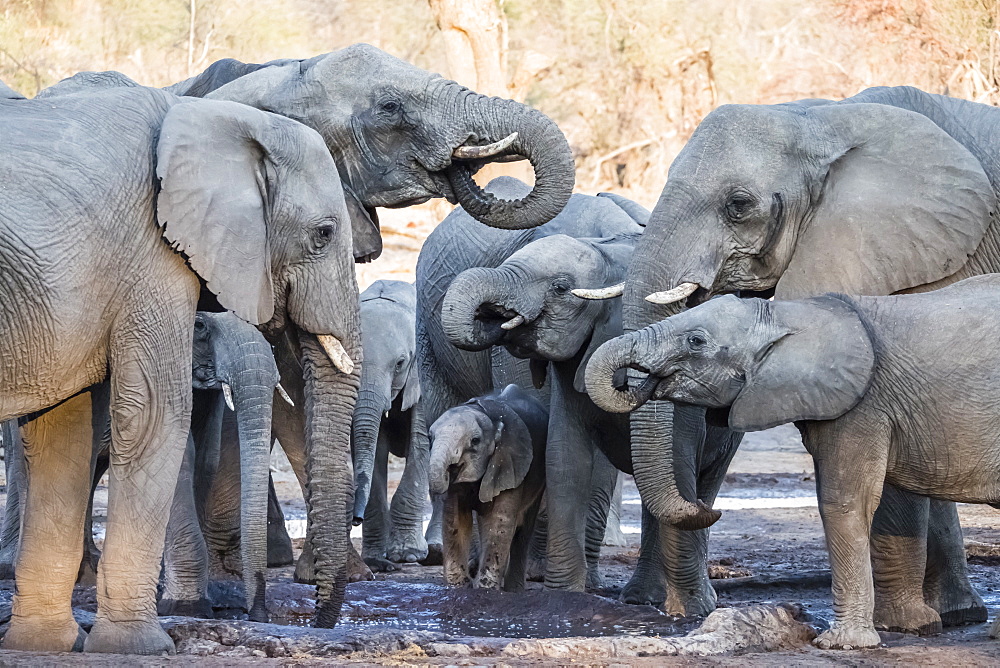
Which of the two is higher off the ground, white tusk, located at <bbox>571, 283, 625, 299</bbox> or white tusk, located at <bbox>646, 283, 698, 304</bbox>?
white tusk, located at <bbox>571, 283, 625, 299</bbox>

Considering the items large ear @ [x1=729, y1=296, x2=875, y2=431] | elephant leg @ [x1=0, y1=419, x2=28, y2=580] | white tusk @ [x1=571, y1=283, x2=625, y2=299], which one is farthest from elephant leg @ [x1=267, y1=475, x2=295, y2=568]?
large ear @ [x1=729, y1=296, x2=875, y2=431]

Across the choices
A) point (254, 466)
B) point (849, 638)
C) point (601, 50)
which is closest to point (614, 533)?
point (254, 466)

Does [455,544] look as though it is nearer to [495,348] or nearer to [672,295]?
[495,348]

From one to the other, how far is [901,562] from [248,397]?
2634 mm

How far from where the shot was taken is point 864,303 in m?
5.32

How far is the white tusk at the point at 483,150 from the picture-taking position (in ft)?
19.4

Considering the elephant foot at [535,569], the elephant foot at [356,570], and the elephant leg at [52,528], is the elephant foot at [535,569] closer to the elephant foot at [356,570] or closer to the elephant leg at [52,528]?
the elephant foot at [356,570]

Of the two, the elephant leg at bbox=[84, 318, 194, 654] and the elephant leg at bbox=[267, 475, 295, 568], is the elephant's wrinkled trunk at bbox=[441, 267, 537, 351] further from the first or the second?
the elephant leg at bbox=[267, 475, 295, 568]

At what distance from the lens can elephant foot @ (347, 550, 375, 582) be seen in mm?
7234

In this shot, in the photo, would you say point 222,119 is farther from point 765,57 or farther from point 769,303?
point 765,57

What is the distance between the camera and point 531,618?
19.5 feet

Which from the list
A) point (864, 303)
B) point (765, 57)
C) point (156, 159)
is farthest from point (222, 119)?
point (765, 57)

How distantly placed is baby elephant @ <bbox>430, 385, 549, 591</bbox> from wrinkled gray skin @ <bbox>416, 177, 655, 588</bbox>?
27 cm

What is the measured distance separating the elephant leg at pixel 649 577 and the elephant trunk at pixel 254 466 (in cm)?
164
